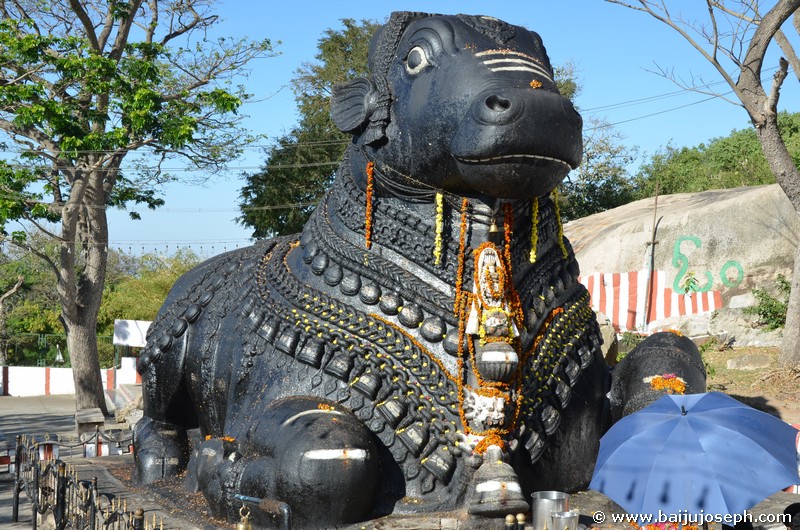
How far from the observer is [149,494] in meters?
4.84

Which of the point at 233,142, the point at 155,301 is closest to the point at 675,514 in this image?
the point at 233,142

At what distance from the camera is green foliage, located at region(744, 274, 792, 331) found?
16.0 metres

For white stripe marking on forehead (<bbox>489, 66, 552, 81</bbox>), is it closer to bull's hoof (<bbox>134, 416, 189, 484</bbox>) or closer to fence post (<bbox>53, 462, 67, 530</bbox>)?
bull's hoof (<bbox>134, 416, 189, 484</bbox>)

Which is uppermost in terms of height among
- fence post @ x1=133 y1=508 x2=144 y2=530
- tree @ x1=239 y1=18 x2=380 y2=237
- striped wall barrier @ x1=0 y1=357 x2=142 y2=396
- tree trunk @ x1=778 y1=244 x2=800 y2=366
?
tree @ x1=239 y1=18 x2=380 y2=237

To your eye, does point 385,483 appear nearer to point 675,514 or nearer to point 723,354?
point 675,514

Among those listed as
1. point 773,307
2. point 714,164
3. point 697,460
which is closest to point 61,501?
point 697,460

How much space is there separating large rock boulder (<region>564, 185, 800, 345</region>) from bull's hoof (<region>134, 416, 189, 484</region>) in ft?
44.2

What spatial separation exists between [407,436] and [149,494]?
1830 millimetres

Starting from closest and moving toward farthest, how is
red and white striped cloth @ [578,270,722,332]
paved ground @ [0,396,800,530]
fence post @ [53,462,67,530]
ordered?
1. paved ground @ [0,396,800,530]
2. fence post @ [53,462,67,530]
3. red and white striped cloth @ [578,270,722,332]

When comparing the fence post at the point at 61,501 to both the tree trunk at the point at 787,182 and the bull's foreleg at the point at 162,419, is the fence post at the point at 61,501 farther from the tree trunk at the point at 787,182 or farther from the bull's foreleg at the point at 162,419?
the tree trunk at the point at 787,182

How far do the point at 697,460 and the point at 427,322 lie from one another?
126 centimetres

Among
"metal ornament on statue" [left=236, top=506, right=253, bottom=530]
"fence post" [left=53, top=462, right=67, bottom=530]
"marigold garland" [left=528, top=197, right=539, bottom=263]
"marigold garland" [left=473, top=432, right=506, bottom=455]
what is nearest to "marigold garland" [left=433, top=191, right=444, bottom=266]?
"marigold garland" [left=528, top=197, right=539, bottom=263]

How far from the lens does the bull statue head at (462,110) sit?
3.50 meters

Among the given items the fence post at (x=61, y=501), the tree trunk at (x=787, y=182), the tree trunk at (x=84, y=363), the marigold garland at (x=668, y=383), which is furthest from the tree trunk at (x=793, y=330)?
the tree trunk at (x=84, y=363)
